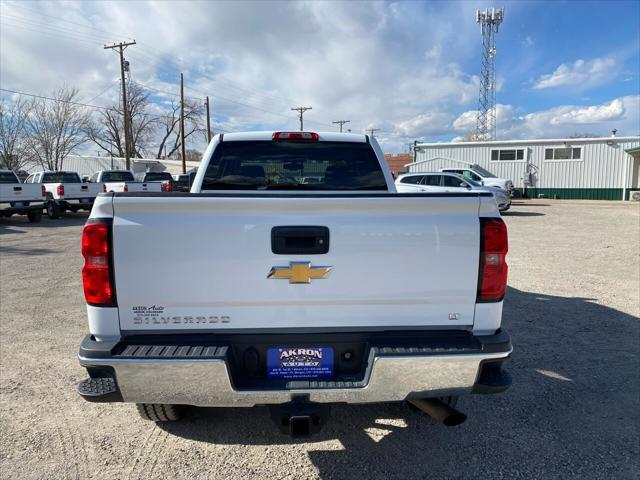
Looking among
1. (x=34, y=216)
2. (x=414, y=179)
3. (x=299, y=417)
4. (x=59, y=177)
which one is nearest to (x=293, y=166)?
(x=299, y=417)

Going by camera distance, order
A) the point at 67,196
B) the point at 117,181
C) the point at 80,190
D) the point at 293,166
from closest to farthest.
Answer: the point at 293,166 < the point at 67,196 < the point at 80,190 < the point at 117,181

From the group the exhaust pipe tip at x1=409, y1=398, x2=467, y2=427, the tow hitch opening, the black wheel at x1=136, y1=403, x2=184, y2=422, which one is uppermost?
the tow hitch opening

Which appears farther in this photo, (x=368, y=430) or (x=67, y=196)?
(x=67, y=196)

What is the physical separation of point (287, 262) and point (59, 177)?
21.0 m

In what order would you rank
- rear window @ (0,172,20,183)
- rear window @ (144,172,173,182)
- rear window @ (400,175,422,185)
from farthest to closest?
rear window @ (144,172,173,182), rear window @ (400,175,422,185), rear window @ (0,172,20,183)

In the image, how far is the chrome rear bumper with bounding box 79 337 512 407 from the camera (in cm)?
223

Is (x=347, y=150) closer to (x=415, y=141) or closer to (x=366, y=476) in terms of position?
(x=366, y=476)

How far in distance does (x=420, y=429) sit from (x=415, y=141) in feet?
101

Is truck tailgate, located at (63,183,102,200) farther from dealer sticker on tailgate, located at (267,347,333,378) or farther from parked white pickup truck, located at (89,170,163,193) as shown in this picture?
dealer sticker on tailgate, located at (267,347,333,378)

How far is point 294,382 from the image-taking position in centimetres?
236

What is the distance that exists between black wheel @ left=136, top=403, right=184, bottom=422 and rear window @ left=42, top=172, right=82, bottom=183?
65.1ft

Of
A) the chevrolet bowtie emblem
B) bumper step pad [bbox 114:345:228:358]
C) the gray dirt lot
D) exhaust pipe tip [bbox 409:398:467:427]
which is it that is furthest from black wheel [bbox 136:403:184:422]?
exhaust pipe tip [bbox 409:398:467:427]

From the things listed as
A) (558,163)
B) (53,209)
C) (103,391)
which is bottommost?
(103,391)

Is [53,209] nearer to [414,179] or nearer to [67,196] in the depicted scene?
[67,196]
